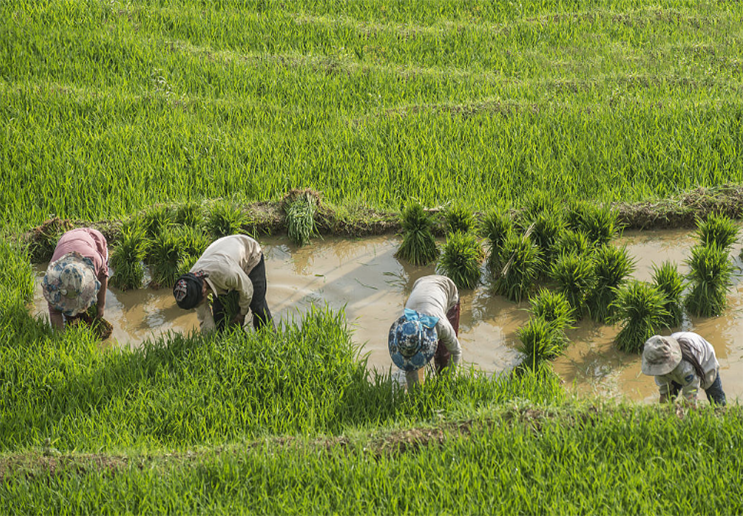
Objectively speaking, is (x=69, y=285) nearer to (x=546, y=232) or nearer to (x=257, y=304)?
(x=257, y=304)

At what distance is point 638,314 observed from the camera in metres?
4.16

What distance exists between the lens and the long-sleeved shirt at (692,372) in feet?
11.2

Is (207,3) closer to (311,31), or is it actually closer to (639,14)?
(311,31)

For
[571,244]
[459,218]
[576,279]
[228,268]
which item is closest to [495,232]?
[459,218]

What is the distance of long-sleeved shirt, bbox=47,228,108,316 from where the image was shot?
14.3 feet

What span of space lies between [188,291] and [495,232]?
7.70ft

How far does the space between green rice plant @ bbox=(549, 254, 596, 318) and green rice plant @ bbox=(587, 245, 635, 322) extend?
4 centimetres

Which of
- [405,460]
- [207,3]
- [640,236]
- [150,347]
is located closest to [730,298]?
[640,236]

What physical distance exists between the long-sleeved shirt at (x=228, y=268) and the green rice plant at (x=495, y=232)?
5.69ft

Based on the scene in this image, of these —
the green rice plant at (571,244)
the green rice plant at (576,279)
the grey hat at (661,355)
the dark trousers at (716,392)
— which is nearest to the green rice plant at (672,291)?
the green rice plant at (576,279)

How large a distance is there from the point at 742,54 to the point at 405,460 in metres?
7.90

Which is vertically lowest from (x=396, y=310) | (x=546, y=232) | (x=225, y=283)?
(x=396, y=310)

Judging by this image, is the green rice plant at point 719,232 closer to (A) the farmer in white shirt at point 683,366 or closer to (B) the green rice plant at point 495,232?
(B) the green rice plant at point 495,232

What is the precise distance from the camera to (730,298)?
4.54 meters
